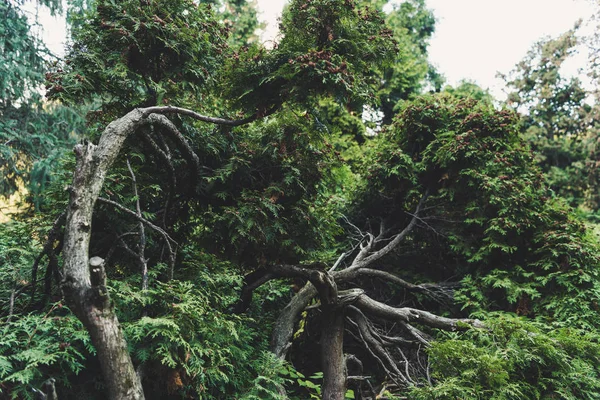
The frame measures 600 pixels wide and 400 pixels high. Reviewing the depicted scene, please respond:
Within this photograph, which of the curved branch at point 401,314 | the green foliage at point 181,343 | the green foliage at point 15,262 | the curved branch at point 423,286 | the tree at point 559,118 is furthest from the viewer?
the tree at point 559,118

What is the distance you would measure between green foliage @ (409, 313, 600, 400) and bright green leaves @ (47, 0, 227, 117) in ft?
12.8

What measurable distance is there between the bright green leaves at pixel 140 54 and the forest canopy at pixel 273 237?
27 millimetres

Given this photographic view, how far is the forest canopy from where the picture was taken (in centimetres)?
293

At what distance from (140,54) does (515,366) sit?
5.04 meters

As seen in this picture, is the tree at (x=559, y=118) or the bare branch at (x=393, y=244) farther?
the tree at (x=559, y=118)

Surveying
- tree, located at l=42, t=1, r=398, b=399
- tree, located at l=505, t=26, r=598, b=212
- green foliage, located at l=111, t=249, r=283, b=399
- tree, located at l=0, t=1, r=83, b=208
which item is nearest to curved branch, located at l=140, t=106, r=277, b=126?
tree, located at l=42, t=1, r=398, b=399

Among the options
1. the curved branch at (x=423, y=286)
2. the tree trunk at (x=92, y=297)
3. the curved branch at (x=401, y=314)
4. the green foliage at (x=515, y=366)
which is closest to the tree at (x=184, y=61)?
the tree trunk at (x=92, y=297)

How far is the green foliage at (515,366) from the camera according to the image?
3.23 meters

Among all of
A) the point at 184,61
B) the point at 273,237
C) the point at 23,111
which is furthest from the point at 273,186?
the point at 23,111

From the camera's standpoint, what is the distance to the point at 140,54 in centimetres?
414

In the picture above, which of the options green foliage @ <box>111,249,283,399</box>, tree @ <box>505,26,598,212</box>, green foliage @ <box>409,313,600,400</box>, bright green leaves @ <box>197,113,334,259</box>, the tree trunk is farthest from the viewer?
tree @ <box>505,26,598,212</box>

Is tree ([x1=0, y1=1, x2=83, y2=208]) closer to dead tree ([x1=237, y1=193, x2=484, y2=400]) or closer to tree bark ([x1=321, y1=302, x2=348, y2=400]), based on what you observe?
dead tree ([x1=237, y1=193, x2=484, y2=400])

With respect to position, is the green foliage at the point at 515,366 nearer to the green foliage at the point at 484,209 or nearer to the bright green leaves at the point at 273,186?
the green foliage at the point at 484,209

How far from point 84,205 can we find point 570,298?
5464 millimetres
